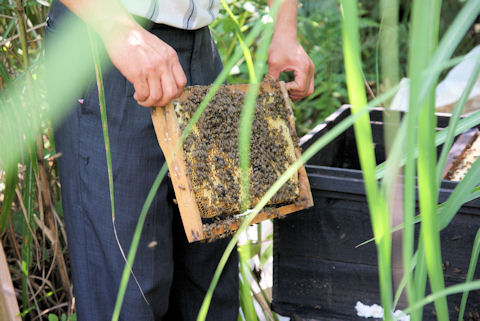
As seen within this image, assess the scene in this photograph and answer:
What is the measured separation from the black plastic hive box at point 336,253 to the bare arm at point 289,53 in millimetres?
231

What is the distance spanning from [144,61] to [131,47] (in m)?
0.04

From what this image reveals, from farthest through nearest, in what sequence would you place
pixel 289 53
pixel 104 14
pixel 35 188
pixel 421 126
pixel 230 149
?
1. pixel 35 188
2. pixel 289 53
3. pixel 230 149
4. pixel 104 14
5. pixel 421 126

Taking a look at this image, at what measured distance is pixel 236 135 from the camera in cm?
124

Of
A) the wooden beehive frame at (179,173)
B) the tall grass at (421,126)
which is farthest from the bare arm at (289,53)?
the tall grass at (421,126)

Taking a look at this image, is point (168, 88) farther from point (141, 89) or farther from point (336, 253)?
point (336, 253)

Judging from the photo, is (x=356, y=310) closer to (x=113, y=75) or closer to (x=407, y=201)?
(x=113, y=75)

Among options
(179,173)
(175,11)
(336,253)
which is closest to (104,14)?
(175,11)

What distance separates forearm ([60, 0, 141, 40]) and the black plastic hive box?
2.13 ft

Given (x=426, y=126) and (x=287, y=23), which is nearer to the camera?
(x=426, y=126)

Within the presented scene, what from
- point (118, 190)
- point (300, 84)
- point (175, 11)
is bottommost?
point (118, 190)

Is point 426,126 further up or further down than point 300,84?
further up

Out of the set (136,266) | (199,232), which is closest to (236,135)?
(199,232)

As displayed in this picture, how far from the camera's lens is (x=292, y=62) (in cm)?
140

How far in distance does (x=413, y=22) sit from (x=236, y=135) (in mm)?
780
